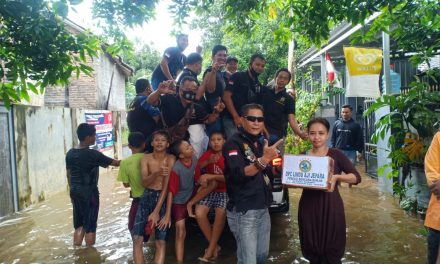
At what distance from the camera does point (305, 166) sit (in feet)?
10.6

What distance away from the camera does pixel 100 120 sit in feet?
43.4

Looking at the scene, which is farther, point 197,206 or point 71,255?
point 71,255

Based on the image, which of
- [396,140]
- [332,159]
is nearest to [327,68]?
[396,140]

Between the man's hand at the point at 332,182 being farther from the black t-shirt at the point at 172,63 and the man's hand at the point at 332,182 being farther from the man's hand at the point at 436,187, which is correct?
the black t-shirt at the point at 172,63

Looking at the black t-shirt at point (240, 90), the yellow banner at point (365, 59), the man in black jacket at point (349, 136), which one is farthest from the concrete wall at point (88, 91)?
the black t-shirt at point (240, 90)

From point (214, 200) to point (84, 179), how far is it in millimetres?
1924

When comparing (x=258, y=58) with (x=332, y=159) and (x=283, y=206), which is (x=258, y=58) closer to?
(x=283, y=206)

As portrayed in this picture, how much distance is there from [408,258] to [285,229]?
1.74 m

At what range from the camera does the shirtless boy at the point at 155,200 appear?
417 centimetres

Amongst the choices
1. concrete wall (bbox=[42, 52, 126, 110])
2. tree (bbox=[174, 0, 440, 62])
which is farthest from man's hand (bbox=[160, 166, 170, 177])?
concrete wall (bbox=[42, 52, 126, 110])

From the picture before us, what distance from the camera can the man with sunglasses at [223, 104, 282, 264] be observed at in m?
3.24

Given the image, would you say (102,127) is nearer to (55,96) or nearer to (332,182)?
(55,96)

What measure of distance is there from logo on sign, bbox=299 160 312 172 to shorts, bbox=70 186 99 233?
324 centimetres

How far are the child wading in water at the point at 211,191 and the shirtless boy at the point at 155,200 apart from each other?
1.22ft
